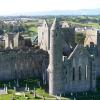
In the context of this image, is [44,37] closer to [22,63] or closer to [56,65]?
[22,63]

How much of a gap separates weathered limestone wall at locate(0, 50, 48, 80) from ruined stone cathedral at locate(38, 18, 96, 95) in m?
6.30

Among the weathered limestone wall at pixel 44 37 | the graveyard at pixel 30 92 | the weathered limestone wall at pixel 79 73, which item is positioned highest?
the weathered limestone wall at pixel 44 37

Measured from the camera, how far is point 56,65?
65.8 metres

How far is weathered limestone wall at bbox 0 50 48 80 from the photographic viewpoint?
7275 cm

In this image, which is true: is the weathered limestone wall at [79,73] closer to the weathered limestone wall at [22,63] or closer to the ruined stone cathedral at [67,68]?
the ruined stone cathedral at [67,68]

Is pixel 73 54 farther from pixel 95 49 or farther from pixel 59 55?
pixel 95 49

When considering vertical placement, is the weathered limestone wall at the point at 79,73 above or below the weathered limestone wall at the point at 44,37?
below

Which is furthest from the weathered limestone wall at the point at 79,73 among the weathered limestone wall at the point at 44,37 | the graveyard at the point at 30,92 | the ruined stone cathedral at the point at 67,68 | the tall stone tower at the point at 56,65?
the weathered limestone wall at the point at 44,37

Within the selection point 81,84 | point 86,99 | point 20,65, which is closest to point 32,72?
point 20,65

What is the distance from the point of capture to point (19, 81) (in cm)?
7181

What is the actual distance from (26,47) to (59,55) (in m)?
16.1

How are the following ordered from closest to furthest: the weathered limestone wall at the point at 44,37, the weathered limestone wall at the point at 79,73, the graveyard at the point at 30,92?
the graveyard at the point at 30,92 < the weathered limestone wall at the point at 79,73 < the weathered limestone wall at the point at 44,37

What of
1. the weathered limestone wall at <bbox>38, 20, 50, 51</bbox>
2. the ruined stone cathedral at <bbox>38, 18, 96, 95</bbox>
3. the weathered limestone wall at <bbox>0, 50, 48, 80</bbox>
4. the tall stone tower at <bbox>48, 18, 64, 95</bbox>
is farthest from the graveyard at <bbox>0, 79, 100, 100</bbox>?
the weathered limestone wall at <bbox>38, 20, 50, 51</bbox>

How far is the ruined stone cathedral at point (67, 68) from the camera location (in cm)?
6569
